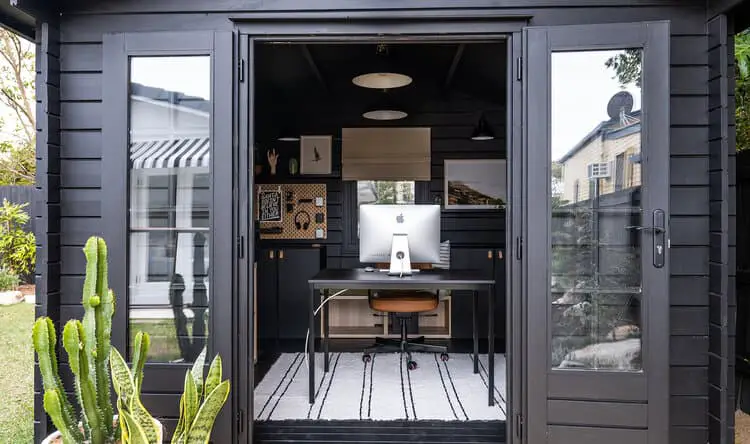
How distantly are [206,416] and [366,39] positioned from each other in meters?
→ 1.89

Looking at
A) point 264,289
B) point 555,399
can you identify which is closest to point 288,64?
point 264,289

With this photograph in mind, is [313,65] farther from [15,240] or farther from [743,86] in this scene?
[15,240]

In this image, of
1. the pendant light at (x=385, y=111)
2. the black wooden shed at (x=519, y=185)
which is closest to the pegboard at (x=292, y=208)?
the pendant light at (x=385, y=111)

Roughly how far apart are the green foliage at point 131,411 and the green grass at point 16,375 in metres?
1.33

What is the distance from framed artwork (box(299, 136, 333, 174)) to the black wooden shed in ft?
8.89

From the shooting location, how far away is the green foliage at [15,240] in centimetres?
600

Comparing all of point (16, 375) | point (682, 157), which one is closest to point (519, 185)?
point (682, 157)

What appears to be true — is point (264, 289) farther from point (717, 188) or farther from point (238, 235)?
point (717, 188)

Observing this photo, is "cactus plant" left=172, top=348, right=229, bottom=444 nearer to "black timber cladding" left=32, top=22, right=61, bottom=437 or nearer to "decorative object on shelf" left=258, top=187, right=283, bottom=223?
"black timber cladding" left=32, top=22, right=61, bottom=437

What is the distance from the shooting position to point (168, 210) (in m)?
2.37

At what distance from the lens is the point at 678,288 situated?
Answer: 2.35 meters

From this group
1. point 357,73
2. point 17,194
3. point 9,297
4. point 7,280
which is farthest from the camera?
point 17,194

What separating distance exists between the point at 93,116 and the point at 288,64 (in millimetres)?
2216

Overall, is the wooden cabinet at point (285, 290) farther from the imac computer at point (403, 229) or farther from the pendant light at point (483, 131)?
the pendant light at point (483, 131)
